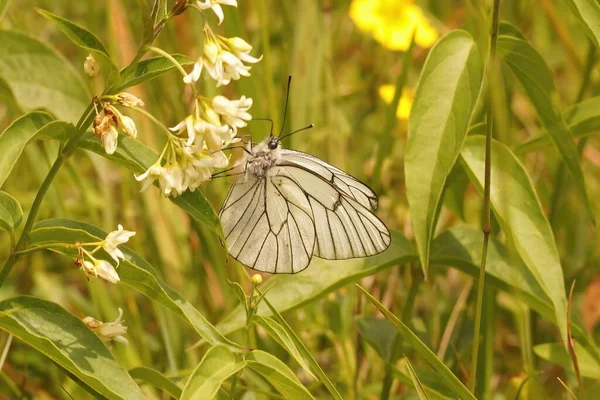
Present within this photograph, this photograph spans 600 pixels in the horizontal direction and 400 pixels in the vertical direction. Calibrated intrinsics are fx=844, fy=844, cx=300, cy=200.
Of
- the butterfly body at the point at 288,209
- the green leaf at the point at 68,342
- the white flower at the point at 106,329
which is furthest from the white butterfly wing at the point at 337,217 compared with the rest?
the green leaf at the point at 68,342

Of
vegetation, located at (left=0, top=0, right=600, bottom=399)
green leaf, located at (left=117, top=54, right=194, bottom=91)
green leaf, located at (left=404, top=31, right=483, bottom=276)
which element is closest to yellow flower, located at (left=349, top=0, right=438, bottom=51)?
vegetation, located at (left=0, top=0, right=600, bottom=399)

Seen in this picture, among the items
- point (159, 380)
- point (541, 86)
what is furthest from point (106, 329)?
point (541, 86)

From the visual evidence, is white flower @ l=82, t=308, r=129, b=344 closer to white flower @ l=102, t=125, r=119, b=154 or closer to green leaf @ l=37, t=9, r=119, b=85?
white flower @ l=102, t=125, r=119, b=154

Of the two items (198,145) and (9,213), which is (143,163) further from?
(9,213)

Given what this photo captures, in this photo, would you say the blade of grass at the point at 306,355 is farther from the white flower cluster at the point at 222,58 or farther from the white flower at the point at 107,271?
the white flower cluster at the point at 222,58

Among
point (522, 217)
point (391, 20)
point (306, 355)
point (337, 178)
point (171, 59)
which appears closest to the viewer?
point (171, 59)

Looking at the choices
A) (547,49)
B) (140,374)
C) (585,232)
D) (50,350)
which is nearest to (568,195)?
(585,232)

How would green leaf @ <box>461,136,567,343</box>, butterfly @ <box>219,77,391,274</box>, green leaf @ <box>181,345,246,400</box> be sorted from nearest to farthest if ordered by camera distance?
green leaf @ <box>181,345,246,400</box> < green leaf @ <box>461,136,567,343</box> < butterfly @ <box>219,77,391,274</box>
